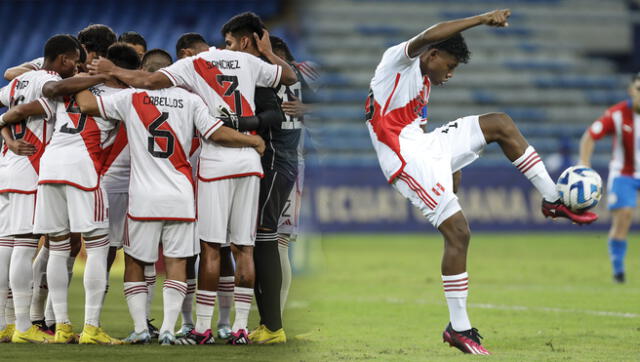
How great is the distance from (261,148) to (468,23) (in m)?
1.60

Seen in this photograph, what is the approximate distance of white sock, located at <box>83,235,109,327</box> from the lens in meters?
6.24

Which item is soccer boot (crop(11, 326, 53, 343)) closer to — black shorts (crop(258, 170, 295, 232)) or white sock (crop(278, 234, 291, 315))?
black shorts (crop(258, 170, 295, 232))

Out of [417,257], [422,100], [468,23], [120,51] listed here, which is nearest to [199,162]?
[120,51]

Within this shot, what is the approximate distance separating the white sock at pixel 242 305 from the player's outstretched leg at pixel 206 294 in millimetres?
160

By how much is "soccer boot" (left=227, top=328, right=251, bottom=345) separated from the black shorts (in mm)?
714

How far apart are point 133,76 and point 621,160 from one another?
26.1 ft

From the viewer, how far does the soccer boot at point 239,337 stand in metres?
6.32

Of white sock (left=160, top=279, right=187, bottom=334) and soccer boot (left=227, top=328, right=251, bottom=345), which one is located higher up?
white sock (left=160, top=279, right=187, bottom=334)

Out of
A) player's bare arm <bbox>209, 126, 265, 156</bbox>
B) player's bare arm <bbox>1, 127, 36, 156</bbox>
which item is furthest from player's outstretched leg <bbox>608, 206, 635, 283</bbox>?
player's bare arm <bbox>1, 127, 36, 156</bbox>

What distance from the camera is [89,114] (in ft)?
20.5

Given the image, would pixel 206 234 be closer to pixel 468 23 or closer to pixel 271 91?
pixel 271 91

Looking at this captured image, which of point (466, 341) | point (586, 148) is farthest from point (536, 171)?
point (586, 148)

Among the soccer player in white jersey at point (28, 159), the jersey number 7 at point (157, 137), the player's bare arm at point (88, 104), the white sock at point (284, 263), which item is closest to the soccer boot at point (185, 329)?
the white sock at point (284, 263)

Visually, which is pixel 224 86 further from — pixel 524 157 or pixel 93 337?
pixel 524 157
